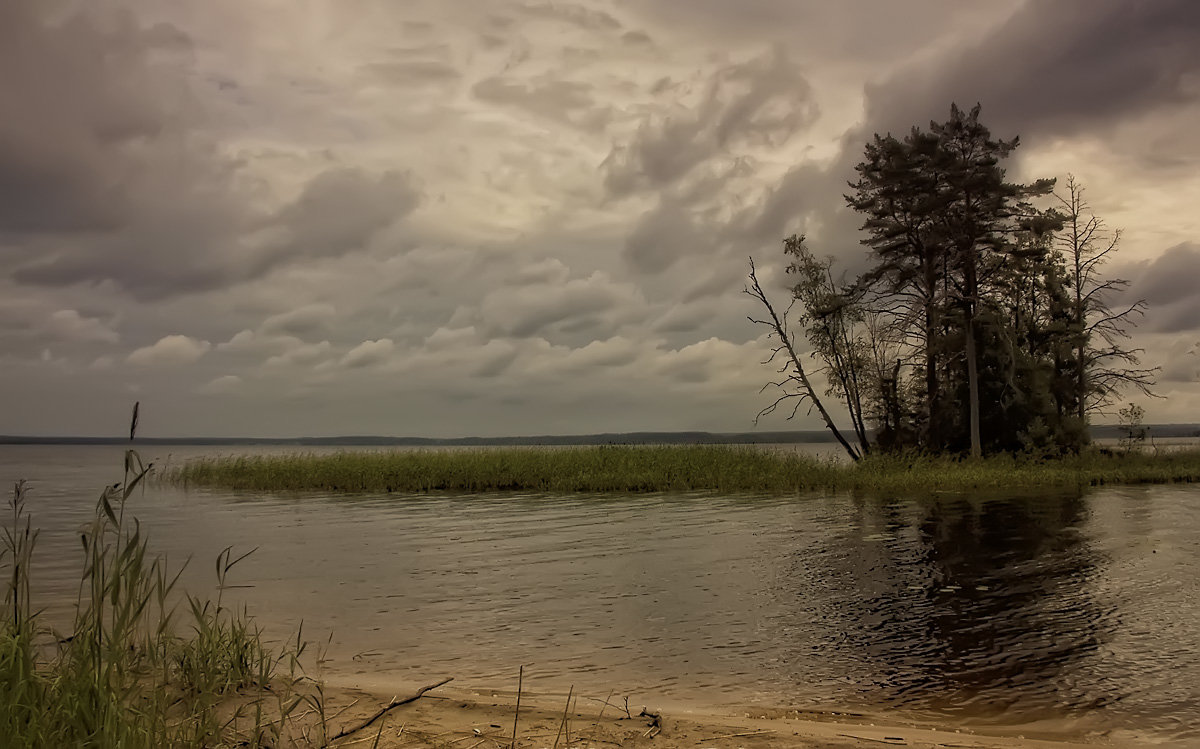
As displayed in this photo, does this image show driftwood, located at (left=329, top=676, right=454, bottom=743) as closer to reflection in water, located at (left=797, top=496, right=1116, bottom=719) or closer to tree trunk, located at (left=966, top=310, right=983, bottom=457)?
reflection in water, located at (left=797, top=496, right=1116, bottom=719)

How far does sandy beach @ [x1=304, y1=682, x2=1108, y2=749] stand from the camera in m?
5.01

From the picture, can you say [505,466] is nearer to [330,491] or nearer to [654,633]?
[330,491]

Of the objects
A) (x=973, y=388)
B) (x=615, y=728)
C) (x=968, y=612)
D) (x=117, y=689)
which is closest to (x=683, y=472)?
(x=973, y=388)

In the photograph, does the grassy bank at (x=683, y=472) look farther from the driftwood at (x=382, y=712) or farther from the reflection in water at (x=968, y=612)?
the driftwood at (x=382, y=712)

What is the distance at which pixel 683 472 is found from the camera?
3052 centimetres

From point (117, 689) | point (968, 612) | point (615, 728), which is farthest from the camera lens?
point (968, 612)

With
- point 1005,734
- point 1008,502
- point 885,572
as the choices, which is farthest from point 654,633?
point 1008,502

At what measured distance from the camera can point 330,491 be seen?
104ft

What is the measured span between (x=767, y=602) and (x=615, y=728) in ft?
19.3

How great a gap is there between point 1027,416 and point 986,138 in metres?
12.5

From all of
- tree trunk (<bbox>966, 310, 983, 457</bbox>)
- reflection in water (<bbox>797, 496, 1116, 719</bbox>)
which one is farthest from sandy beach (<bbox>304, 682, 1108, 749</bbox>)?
tree trunk (<bbox>966, 310, 983, 457</bbox>)

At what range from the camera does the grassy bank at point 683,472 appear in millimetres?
28578

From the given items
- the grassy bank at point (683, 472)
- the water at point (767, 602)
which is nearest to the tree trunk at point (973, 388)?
the grassy bank at point (683, 472)

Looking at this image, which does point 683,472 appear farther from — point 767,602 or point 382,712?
point 382,712
